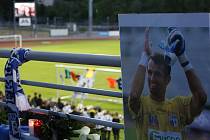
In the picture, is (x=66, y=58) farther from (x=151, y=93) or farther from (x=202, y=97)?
(x=202, y=97)

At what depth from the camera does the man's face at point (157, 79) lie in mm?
1933

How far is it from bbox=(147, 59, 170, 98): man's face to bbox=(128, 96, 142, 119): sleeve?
0.11 meters

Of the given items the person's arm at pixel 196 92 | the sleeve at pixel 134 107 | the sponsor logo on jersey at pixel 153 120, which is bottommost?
the sponsor logo on jersey at pixel 153 120

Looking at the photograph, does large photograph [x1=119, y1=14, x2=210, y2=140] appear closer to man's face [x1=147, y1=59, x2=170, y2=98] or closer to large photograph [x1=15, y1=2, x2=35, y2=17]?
man's face [x1=147, y1=59, x2=170, y2=98]

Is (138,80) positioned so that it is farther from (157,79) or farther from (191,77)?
(191,77)

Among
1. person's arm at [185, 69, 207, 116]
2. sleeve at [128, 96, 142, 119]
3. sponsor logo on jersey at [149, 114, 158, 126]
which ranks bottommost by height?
sponsor logo on jersey at [149, 114, 158, 126]

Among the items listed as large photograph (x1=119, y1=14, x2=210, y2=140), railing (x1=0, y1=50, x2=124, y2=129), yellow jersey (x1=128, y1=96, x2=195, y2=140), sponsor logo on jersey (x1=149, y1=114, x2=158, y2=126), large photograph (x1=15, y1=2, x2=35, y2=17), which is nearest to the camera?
large photograph (x1=119, y1=14, x2=210, y2=140)

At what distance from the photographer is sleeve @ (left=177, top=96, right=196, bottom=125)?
1.87 metres

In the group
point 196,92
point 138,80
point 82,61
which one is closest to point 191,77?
point 196,92

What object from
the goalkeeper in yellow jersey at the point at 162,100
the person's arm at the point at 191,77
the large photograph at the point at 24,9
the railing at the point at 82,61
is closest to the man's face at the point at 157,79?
the goalkeeper in yellow jersey at the point at 162,100

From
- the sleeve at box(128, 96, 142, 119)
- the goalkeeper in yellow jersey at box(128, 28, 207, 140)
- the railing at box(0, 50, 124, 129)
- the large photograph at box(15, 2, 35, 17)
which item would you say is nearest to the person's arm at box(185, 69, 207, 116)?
the goalkeeper in yellow jersey at box(128, 28, 207, 140)

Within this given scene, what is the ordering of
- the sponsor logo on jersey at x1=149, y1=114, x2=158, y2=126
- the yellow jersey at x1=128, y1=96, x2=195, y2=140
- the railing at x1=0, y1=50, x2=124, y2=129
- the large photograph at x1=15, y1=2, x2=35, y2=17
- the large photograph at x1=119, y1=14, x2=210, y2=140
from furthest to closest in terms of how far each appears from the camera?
the large photograph at x1=15, y1=2, x2=35, y2=17 → the railing at x1=0, y1=50, x2=124, y2=129 → the sponsor logo on jersey at x1=149, y1=114, x2=158, y2=126 → the yellow jersey at x1=128, y1=96, x2=195, y2=140 → the large photograph at x1=119, y1=14, x2=210, y2=140

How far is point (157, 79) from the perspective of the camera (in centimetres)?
197

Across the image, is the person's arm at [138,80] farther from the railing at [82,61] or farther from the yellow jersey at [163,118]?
the railing at [82,61]
